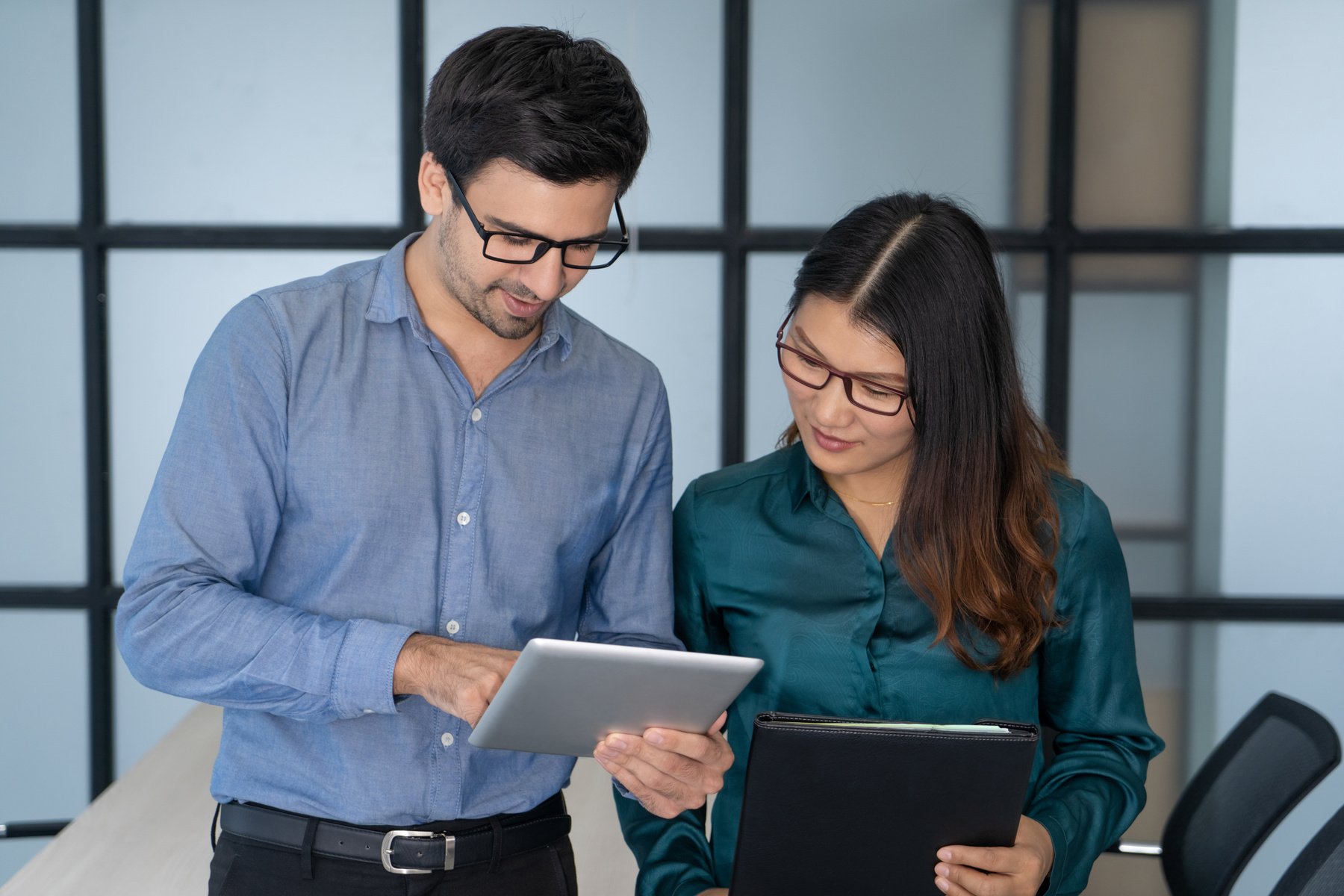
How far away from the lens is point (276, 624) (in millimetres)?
1240

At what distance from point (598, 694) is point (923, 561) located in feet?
1.70

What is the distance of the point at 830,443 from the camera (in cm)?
145

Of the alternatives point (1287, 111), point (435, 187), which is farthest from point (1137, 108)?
point (435, 187)

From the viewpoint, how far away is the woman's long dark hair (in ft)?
4.68

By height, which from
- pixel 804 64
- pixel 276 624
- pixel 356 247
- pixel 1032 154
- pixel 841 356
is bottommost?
pixel 276 624

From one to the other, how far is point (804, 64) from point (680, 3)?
1.25 ft

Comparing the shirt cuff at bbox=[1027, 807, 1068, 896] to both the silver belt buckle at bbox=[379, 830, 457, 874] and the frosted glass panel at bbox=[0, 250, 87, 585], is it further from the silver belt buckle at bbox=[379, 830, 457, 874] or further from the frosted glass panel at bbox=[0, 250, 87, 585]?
the frosted glass panel at bbox=[0, 250, 87, 585]

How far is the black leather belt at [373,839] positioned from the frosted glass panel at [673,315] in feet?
6.62

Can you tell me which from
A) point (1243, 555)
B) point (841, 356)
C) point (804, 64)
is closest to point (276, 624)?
point (841, 356)

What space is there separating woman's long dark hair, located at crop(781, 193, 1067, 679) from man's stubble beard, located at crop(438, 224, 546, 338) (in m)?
0.37

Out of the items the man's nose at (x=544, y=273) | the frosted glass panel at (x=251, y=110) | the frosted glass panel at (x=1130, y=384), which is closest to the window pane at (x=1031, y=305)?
the frosted glass panel at (x=1130, y=384)

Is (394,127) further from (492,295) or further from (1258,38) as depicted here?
(1258,38)

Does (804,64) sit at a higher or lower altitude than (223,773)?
higher

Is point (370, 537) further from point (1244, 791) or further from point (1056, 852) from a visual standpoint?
point (1244, 791)
